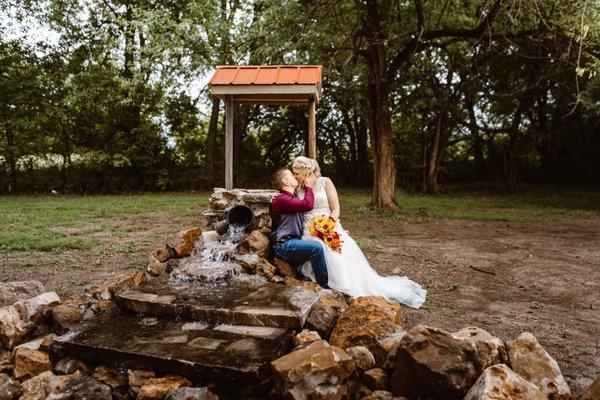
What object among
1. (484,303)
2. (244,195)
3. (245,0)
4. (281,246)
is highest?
(245,0)

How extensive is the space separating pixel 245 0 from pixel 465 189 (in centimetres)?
1305

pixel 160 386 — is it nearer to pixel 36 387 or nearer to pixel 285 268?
pixel 36 387

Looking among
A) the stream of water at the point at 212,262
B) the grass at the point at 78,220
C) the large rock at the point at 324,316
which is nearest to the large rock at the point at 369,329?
the large rock at the point at 324,316

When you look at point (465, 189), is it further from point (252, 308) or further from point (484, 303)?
point (252, 308)

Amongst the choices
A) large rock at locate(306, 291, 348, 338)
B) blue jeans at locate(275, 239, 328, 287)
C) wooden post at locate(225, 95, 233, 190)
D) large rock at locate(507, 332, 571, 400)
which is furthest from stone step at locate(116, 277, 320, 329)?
wooden post at locate(225, 95, 233, 190)

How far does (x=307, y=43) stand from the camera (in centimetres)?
1269

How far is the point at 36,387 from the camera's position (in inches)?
144

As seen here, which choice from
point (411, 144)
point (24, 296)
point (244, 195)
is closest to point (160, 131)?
point (411, 144)

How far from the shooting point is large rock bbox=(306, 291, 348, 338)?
4214mm

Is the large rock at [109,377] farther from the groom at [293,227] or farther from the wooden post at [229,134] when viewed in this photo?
the wooden post at [229,134]

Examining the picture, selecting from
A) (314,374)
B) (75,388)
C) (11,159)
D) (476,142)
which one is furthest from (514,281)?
(11,159)

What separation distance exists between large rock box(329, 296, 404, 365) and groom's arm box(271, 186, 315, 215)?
65.2 inches

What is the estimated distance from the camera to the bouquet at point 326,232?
18.2ft

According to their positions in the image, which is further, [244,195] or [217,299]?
[244,195]
